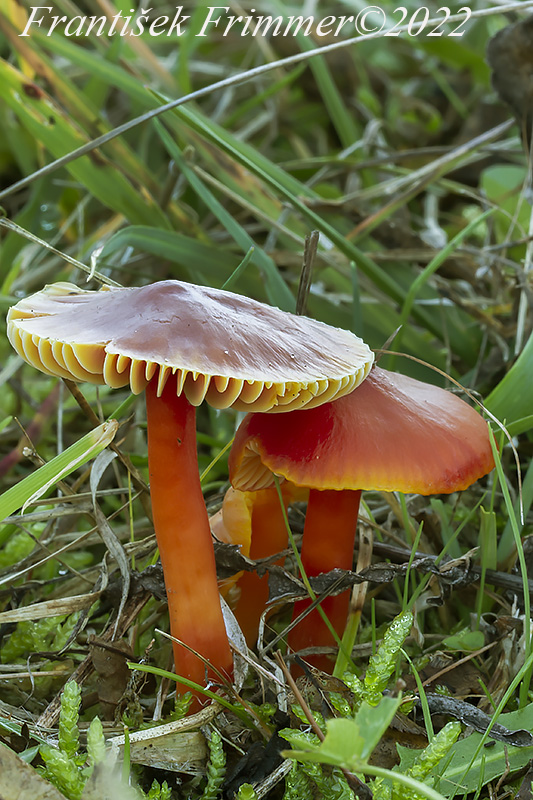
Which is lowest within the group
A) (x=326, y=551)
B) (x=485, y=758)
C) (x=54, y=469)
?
(x=485, y=758)

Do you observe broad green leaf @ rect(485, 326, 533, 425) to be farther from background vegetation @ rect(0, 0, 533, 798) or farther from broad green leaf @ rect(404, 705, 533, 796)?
broad green leaf @ rect(404, 705, 533, 796)

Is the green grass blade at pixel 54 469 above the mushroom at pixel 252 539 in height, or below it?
above

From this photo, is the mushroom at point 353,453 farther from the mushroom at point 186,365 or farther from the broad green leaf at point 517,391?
the broad green leaf at point 517,391

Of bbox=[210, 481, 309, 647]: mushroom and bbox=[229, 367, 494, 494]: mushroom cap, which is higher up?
bbox=[229, 367, 494, 494]: mushroom cap

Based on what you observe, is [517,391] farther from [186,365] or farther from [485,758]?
[186,365]

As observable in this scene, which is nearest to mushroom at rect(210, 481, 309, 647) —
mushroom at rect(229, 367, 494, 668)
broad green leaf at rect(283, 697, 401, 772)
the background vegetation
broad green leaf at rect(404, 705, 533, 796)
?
mushroom at rect(229, 367, 494, 668)

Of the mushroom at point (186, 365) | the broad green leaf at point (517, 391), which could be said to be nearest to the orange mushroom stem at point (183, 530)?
the mushroom at point (186, 365)

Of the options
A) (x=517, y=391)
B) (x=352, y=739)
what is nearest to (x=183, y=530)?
(x=352, y=739)
